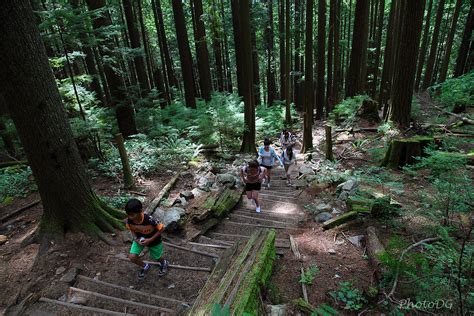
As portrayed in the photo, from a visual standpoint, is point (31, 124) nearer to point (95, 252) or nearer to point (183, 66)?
point (95, 252)

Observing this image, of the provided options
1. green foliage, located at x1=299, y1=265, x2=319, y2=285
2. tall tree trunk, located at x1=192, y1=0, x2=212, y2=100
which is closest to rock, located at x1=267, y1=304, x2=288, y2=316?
green foliage, located at x1=299, y1=265, x2=319, y2=285

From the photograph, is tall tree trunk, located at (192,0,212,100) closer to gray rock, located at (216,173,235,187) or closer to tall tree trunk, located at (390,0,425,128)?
gray rock, located at (216,173,235,187)

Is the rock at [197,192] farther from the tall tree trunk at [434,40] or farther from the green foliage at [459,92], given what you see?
the tall tree trunk at [434,40]

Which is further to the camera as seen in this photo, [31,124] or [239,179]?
[239,179]

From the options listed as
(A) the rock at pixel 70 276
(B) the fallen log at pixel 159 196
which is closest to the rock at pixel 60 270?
(A) the rock at pixel 70 276

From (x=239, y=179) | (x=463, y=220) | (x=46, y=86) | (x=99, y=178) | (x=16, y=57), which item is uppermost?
(x=16, y=57)

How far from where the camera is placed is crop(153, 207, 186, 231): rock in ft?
19.3

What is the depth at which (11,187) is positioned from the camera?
7469 mm

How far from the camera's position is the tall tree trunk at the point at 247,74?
421 inches

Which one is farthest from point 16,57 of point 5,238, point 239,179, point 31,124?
point 239,179

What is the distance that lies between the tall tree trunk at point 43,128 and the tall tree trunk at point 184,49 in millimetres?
13098

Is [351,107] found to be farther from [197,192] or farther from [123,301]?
[123,301]

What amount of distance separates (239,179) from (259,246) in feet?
17.4

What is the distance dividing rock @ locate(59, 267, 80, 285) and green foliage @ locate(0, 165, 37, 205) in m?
4.33
